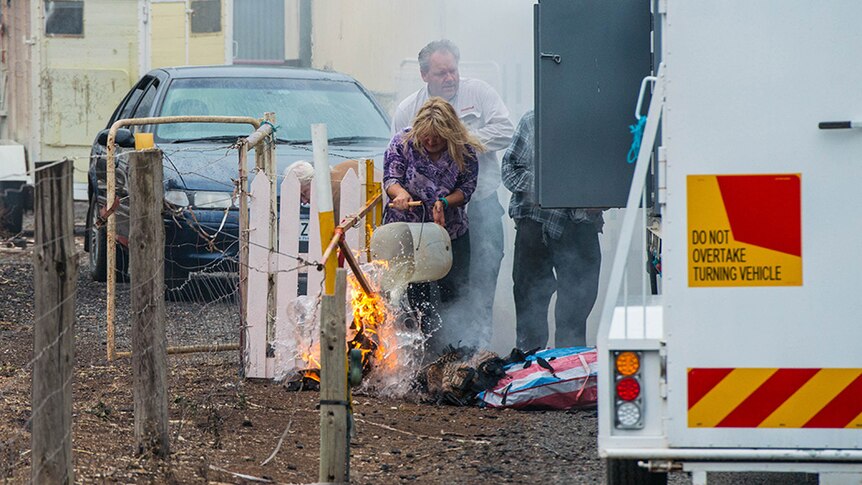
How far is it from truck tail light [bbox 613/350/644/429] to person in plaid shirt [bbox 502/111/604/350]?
3997 mm

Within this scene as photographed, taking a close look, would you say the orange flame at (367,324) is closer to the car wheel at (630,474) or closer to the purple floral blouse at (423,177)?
the purple floral blouse at (423,177)

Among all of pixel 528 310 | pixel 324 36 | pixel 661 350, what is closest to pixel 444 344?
pixel 528 310

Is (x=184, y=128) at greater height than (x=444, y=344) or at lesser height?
greater

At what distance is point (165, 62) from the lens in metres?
15.8

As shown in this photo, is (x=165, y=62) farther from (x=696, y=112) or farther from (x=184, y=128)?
(x=696, y=112)

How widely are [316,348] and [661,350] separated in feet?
11.3

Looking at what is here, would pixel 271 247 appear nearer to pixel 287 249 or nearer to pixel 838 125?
pixel 287 249

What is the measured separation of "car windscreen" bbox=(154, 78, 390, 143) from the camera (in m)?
10.3

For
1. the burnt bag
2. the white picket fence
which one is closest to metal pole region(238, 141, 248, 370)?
the white picket fence

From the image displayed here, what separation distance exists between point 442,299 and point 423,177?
2.65ft

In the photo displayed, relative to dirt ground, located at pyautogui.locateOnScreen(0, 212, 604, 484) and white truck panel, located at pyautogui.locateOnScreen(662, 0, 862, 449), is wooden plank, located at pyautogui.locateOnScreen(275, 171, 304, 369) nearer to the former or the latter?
dirt ground, located at pyautogui.locateOnScreen(0, 212, 604, 484)

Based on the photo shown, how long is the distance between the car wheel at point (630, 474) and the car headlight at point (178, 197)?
531 cm

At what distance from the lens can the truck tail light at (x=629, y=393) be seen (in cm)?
430

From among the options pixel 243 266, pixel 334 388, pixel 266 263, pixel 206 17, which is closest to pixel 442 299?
pixel 266 263
